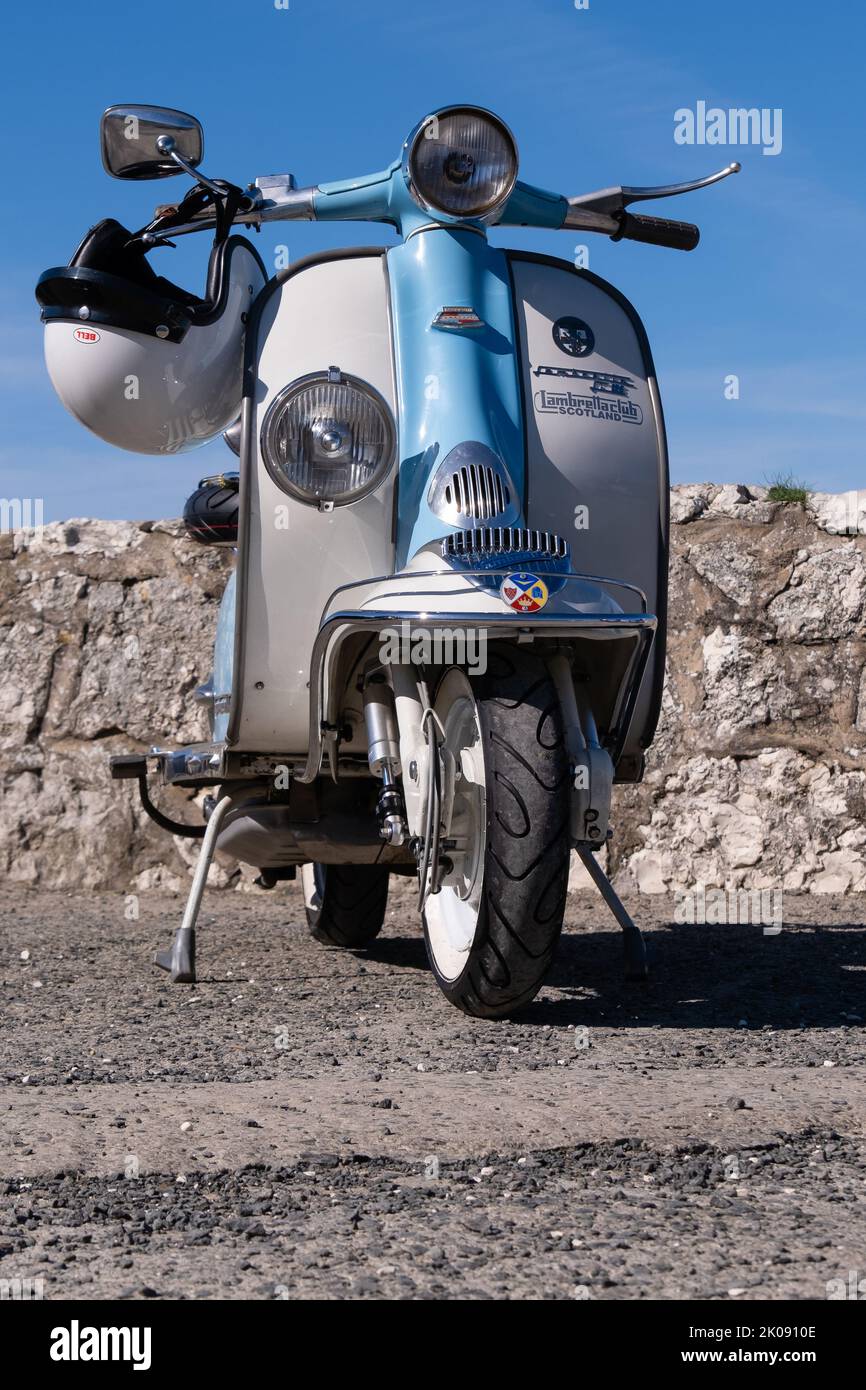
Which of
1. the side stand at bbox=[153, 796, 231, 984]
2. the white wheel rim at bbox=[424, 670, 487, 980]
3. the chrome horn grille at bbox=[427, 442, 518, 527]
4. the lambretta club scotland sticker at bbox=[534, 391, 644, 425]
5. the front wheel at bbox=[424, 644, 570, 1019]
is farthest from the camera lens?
the side stand at bbox=[153, 796, 231, 984]

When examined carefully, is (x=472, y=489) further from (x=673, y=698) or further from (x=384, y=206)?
(x=673, y=698)

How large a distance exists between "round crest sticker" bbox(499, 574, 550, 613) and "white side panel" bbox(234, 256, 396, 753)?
635 mm

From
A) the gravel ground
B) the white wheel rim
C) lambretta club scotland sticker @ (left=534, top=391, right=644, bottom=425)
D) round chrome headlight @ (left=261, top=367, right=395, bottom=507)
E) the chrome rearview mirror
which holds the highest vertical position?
the chrome rearview mirror

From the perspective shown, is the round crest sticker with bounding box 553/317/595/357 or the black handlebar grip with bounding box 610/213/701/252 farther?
the black handlebar grip with bounding box 610/213/701/252

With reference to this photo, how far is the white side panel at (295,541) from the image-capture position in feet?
12.2

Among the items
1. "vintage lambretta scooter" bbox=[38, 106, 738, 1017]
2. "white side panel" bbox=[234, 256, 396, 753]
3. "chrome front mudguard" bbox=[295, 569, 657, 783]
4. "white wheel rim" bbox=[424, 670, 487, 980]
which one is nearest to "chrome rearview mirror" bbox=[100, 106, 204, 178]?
"vintage lambretta scooter" bbox=[38, 106, 738, 1017]

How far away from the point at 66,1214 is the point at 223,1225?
0.22m

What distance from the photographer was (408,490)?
12.1 feet

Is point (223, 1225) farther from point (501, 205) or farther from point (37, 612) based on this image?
point (37, 612)

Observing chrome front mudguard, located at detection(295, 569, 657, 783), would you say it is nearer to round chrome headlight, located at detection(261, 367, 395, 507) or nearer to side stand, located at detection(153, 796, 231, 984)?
round chrome headlight, located at detection(261, 367, 395, 507)

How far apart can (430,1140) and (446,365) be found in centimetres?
205

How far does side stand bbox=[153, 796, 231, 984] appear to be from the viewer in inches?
162

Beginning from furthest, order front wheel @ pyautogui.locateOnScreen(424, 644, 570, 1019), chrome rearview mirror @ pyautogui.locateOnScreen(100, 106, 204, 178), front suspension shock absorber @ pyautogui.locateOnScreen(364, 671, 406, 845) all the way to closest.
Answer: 1. chrome rearview mirror @ pyautogui.locateOnScreen(100, 106, 204, 178)
2. front suspension shock absorber @ pyautogui.locateOnScreen(364, 671, 406, 845)
3. front wheel @ pyautogui.locateOnScreen(424, 644, 570, 1019)

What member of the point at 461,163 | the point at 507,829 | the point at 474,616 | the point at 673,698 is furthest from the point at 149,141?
the point at 673,698
